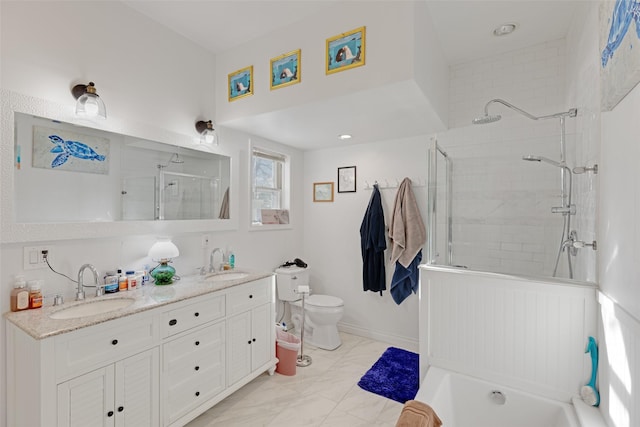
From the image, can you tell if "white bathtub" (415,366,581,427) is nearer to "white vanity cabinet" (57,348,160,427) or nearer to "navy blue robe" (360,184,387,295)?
"navy blue robe" (360,184,387,295)

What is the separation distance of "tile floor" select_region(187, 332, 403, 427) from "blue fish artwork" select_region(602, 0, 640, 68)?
2.28 meters

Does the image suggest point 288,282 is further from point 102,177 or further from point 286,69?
point 286,69

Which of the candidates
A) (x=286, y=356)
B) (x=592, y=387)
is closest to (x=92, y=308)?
(x=286, y=356)

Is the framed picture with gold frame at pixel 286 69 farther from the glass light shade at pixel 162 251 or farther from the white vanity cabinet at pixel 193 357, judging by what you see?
the white vanity cabinet at pixel 193 357

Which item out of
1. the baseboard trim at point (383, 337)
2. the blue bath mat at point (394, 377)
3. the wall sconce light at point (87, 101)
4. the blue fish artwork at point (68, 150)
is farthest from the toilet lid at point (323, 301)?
the wall sconce light at point (87, 101)

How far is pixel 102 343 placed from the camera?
1436 mm

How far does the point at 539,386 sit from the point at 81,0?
3.57m

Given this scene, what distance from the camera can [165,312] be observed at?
170cm

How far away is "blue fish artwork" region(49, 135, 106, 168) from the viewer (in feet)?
5.55

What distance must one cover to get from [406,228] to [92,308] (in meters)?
2.56

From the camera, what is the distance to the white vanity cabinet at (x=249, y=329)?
6.94ft

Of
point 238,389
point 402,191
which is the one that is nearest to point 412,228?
point 402,191

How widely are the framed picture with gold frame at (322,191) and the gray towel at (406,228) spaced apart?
0.86m

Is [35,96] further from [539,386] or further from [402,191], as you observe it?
[539,386]
